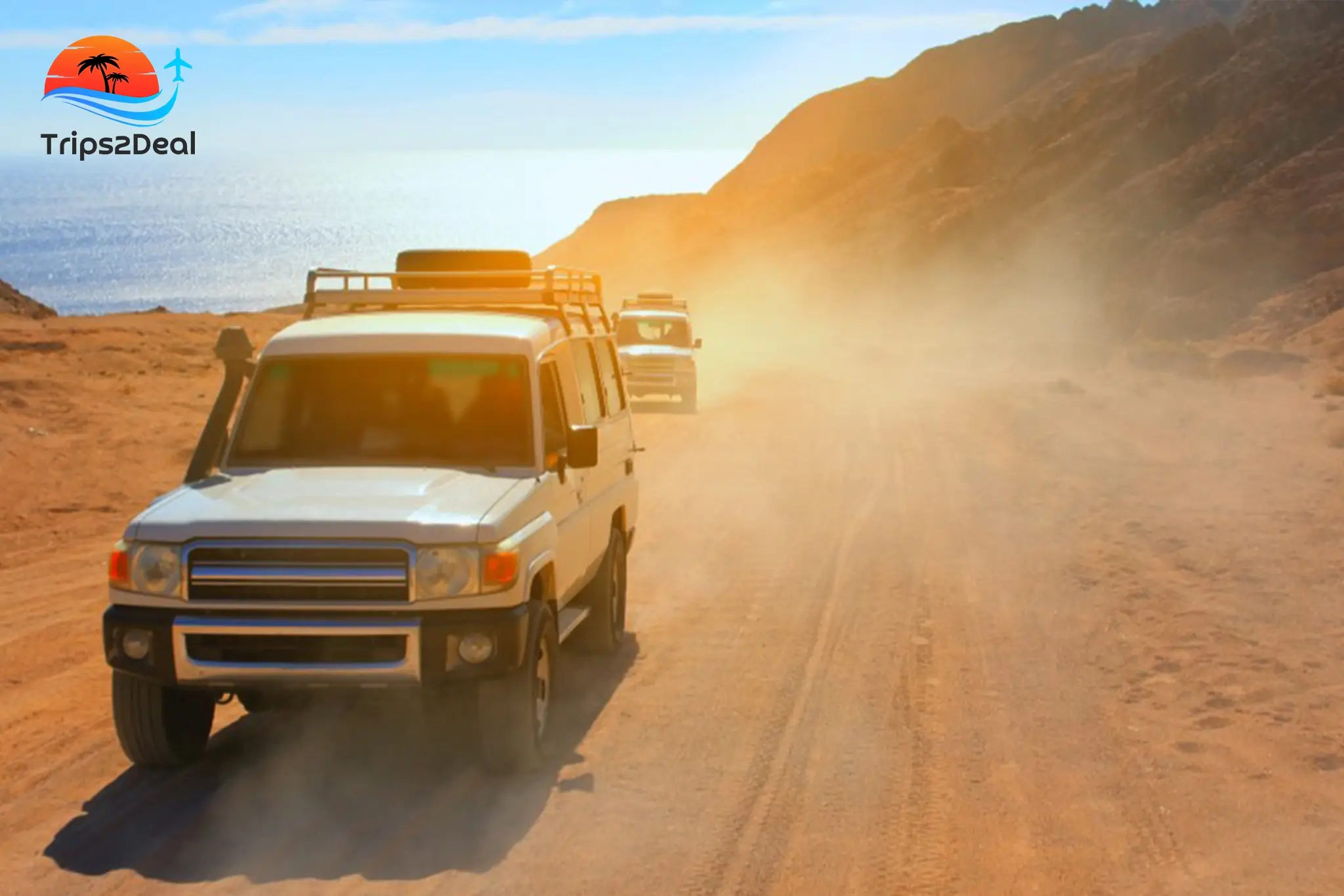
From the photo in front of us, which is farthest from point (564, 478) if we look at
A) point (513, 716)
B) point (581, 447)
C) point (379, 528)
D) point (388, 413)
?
point (379, 528)

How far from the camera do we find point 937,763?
771 centimetres

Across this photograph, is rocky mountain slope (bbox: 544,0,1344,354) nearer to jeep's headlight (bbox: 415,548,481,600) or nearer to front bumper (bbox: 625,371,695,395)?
front bumper (bbox: 625,371,695,395)

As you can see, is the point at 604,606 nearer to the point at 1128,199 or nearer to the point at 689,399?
the point at 689,399

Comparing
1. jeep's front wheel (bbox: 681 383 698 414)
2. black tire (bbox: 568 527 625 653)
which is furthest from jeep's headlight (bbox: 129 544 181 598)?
jeep's front wheel (bbox: 681 383 698 414)

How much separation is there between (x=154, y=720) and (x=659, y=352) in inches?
828

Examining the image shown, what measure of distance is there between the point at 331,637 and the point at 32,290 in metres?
142

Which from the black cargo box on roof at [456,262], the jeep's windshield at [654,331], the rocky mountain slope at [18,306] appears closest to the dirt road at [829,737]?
the black cargo box on roof at [456,262]

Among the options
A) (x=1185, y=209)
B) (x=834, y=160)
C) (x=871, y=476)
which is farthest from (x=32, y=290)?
(x=871, y=476)

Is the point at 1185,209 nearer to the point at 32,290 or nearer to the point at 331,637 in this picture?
the point at 331,637

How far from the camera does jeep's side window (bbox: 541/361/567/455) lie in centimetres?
808

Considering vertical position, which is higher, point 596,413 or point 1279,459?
point 596,413

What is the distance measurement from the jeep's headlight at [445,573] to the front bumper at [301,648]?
3.6 inches

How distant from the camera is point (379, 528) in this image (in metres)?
6.68

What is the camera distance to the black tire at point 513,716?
7.01 meters
